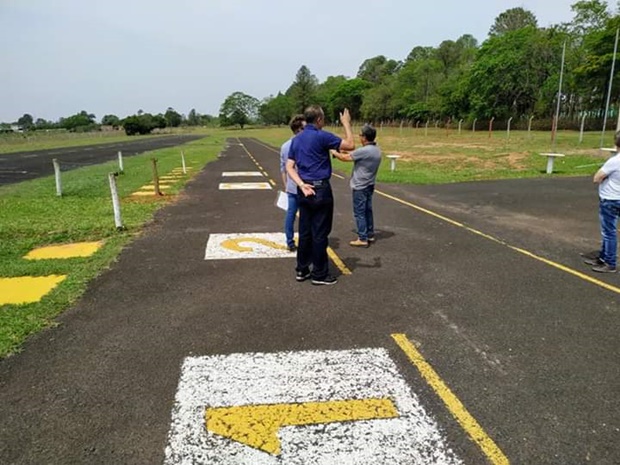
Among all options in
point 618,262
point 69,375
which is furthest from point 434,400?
point 618,262

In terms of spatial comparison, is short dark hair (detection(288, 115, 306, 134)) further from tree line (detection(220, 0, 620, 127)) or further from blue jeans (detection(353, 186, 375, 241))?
tree line (detection(220, 0, 620, 127))

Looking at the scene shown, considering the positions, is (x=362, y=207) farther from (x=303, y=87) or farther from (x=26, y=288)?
(x=303, y=87)

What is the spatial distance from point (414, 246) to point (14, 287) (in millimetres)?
5707

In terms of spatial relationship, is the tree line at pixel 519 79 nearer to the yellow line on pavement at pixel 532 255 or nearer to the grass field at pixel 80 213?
the grass field at pixel 80 213

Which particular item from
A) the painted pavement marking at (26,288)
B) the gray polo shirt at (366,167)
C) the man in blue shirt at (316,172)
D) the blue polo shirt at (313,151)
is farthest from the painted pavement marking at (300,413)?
the gray polo shirt at (366,167)

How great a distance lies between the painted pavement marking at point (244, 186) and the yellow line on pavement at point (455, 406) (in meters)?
11.0

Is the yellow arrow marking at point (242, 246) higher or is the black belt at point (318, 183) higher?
the black belt at point (318, 183)

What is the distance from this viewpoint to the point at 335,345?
3.88 m

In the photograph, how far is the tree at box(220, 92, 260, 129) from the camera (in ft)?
537

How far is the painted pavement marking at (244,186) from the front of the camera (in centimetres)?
1434

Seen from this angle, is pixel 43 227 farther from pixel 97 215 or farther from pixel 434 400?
pixel 434 400

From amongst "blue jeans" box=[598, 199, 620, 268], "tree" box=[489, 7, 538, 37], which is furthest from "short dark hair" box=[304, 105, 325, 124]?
"tree" box=[489, 7, 538, 37]

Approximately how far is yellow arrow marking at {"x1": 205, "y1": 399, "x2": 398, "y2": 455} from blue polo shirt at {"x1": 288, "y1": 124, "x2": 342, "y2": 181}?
111 inches

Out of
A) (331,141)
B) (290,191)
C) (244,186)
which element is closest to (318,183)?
(331,141)
